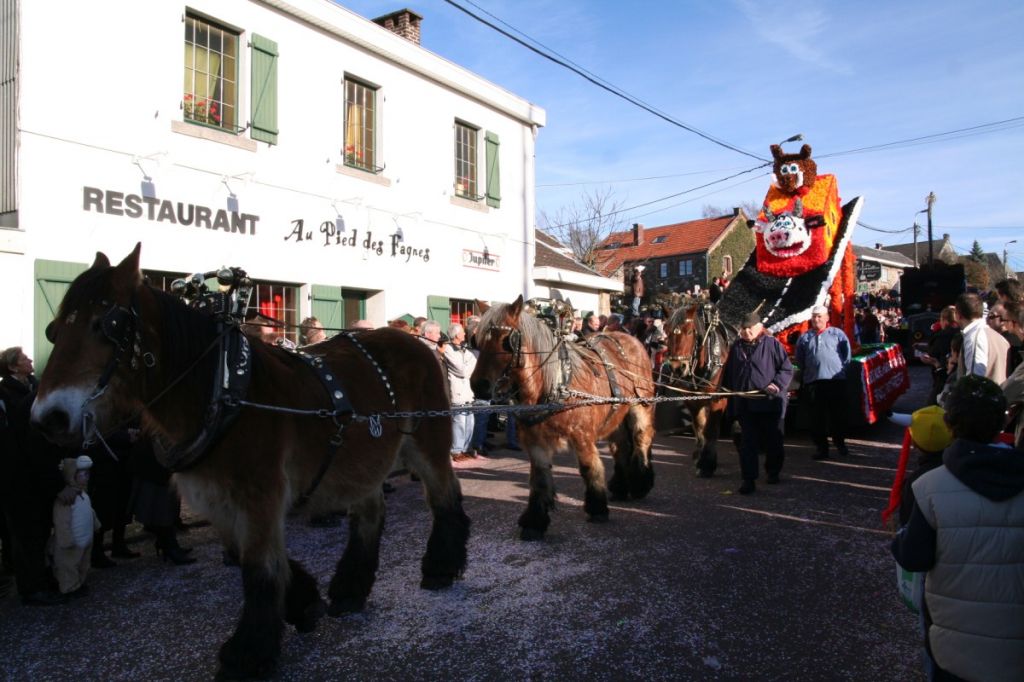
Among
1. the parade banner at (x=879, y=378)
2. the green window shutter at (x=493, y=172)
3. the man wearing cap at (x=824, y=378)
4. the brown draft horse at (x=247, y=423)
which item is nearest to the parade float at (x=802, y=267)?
the parade banner at (x=879, y=378)

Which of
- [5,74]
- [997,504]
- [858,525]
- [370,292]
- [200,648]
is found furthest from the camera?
[370,292]

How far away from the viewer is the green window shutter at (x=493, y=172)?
14844 mm

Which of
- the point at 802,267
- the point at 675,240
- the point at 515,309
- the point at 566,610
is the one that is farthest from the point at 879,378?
the point at 675,240

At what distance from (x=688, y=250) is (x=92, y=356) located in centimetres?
4613

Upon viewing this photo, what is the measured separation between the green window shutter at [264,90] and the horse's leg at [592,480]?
7495 mm

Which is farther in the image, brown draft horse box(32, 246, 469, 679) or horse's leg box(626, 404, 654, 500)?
horse's leg box(626, 404, 654, 500)

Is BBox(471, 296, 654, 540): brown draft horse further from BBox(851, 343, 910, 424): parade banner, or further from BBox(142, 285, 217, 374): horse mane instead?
BBox(851, 343, 910, 424): parade banner

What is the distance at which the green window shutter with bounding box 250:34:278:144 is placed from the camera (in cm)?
1042

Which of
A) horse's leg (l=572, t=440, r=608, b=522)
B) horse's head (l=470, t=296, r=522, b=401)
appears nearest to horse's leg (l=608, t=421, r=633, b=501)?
horse's leg (l=572, t=440, r=608, b=522)

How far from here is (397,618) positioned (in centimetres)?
416

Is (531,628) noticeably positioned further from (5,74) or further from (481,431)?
(5,74)

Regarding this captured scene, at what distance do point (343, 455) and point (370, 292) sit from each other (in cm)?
905

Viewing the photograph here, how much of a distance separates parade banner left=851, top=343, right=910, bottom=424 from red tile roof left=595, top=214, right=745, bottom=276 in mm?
34397

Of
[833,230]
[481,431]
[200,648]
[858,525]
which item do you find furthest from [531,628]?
[833,230]
